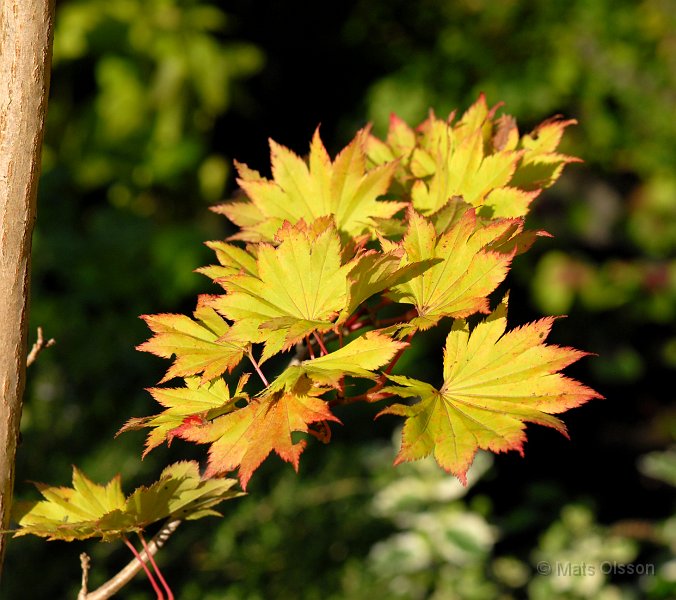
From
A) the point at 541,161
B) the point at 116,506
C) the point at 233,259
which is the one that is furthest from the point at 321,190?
the point at 116,506

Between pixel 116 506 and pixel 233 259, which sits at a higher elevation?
pixel 233 259

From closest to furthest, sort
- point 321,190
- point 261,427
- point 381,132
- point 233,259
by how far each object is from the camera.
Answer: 1. point 261,427
2. point 233,259
3. point 321,190
4. point 381,132

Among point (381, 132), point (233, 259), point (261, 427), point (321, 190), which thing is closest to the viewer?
point (261, 427)

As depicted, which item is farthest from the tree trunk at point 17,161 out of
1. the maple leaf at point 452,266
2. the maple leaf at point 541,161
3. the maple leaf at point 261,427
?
the maple leaf at point 541,161

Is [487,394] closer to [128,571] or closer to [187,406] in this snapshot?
[187,406]

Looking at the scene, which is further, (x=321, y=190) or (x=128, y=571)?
(x=321, y=190)

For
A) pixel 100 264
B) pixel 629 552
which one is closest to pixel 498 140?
pixel 629 552

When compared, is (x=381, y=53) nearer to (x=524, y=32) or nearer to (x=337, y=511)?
(x=524, y=32)

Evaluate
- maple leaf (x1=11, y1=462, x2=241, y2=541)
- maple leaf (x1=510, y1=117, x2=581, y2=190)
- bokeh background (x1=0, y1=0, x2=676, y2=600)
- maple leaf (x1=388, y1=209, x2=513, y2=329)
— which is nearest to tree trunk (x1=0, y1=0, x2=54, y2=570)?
maple leaf (x1=11, y1=462, x2=241, y2=541)
